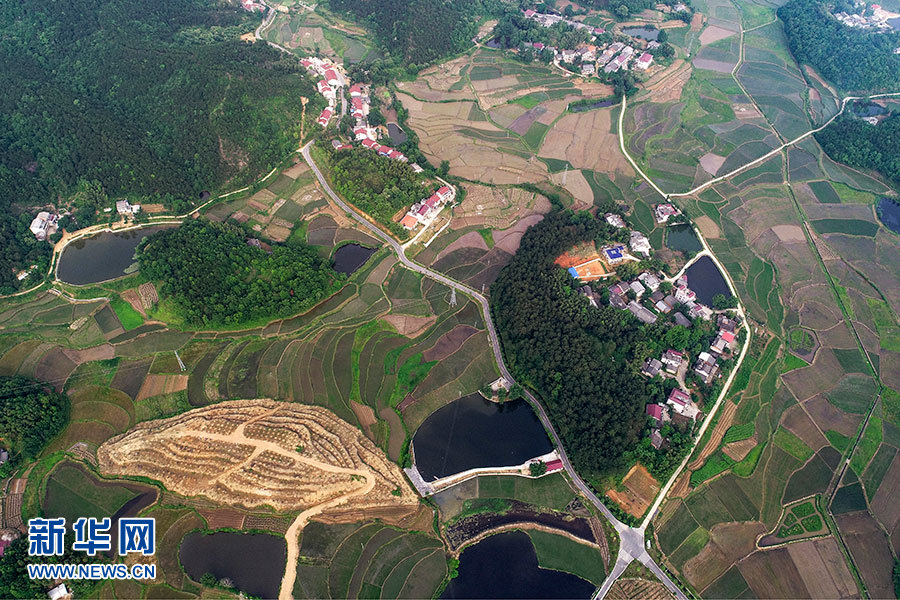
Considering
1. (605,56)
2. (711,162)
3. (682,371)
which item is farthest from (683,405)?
(605,56)

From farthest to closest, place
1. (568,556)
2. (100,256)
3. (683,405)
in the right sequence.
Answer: (100,256)
(683,405)
(568,556)

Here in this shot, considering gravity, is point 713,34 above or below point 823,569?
above

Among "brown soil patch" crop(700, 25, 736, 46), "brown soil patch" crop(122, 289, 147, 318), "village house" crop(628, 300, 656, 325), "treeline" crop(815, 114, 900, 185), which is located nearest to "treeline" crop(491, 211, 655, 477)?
"village house" crop(628, 300, 656, 325)

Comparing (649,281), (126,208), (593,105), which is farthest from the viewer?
(593,105)

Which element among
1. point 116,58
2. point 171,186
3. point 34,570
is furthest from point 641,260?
point 116,58

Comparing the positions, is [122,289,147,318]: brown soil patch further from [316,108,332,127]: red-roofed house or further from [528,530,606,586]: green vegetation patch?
[528,530,606,586]: green vegetation patch

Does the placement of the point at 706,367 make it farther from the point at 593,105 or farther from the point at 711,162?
the point at 593,105

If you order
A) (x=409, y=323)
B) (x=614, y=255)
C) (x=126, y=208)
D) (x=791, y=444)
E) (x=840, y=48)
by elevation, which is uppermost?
(x=840, y=48)
